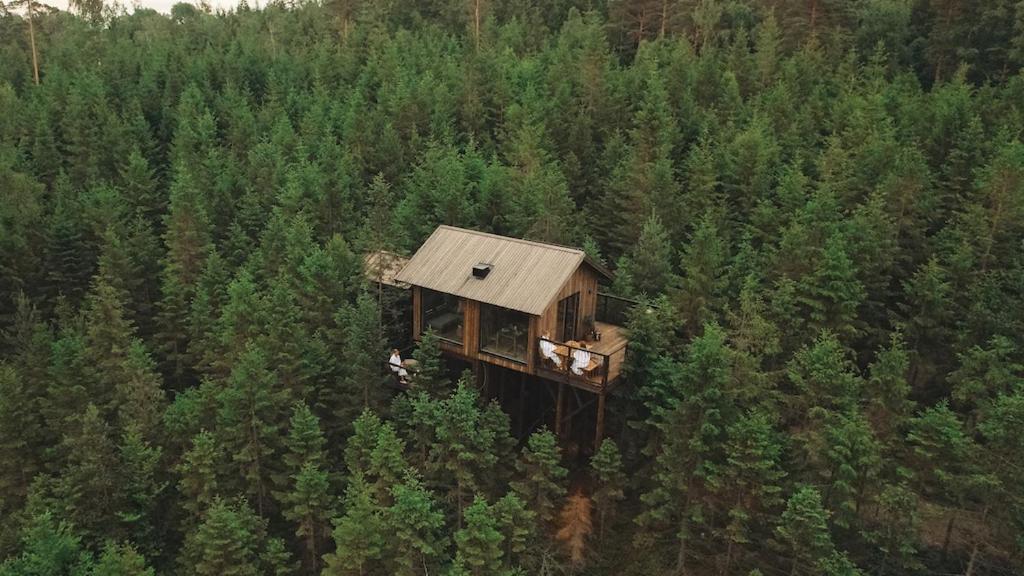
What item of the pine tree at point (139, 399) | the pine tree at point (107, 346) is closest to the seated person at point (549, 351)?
the pine tree at point (139, 399)

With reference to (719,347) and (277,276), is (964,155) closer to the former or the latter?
(719,347)

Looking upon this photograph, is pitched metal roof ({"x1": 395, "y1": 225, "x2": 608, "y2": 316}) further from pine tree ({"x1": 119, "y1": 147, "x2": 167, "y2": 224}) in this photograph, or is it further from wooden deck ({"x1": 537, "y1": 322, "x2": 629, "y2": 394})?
pine tree ({"x1": 119, "y1": 147, "x2": 167, "y2": 224})

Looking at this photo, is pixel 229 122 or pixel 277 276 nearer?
pixel 277 276

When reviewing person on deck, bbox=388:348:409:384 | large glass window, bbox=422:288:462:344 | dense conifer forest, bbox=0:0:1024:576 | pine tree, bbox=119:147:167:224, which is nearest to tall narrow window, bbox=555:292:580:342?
dense conifer forest, bbox=0:0:1024:576

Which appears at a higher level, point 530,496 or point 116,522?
point 530,496

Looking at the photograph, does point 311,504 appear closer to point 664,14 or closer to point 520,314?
point 520,314

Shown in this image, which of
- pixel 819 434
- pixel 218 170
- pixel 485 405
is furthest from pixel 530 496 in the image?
pixel 218 170

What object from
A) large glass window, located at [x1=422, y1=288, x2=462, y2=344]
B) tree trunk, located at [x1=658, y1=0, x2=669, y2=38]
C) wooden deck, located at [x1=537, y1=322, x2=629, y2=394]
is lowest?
wooden deck, located at [x1=537, y1=322, x2=629, y2=394]
